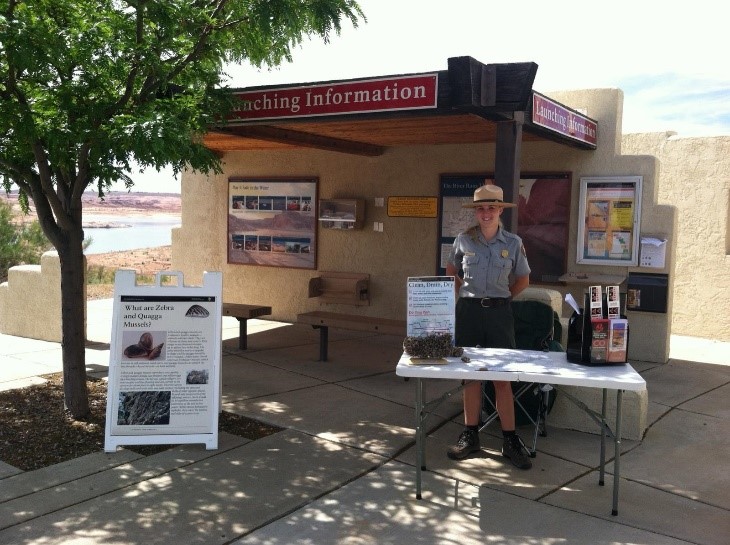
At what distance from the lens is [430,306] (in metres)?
4.70

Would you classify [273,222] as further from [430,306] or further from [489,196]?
[430,306]

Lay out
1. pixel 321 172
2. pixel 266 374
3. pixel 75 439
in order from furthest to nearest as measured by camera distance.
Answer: pixel 321 172 < pixel 266 374 < pixel 75 439

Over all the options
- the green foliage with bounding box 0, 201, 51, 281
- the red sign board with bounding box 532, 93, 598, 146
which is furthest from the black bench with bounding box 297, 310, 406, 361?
the green foliage with bounding box 0, 201, 51, 281

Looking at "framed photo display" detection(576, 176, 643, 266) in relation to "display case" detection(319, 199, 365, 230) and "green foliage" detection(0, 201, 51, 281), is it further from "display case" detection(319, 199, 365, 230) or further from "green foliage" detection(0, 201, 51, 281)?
Answer: "green foliage" detection(0, 201, 51, 281)

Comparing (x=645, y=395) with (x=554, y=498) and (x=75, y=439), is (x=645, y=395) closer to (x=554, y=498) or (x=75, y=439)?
(x=554, y=498)

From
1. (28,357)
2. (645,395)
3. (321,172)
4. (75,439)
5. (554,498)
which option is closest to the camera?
(554,498)

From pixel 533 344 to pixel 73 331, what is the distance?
347 centimetres

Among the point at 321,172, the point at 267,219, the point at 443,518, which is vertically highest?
the point at 321,172

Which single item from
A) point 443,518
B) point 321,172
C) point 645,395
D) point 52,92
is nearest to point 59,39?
point 52,92

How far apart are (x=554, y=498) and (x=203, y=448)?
233 cm

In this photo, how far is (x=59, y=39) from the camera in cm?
492

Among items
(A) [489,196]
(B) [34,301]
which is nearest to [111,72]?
(A) [489,196]

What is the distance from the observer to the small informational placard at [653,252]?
843cm

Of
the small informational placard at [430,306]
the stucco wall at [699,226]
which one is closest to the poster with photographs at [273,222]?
the stucco wall at [699,226]
